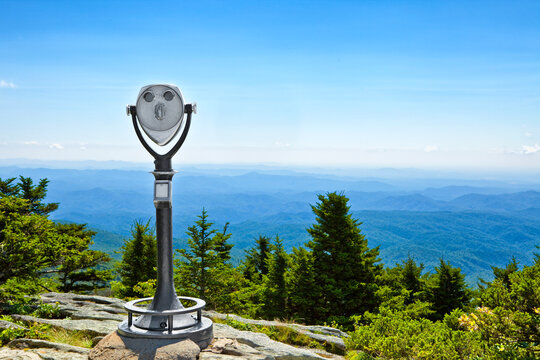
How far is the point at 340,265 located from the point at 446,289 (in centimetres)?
1023

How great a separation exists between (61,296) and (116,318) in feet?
14.5

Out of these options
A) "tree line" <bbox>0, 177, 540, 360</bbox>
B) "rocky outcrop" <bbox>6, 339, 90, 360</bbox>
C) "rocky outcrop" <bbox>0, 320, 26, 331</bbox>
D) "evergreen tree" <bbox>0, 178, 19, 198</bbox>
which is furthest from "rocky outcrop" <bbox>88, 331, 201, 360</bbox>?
"evergreen tree" <bbox>0, 178, 19, 198</bbox>

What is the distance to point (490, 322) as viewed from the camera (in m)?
7.20

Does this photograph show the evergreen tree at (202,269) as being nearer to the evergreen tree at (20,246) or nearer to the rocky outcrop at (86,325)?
the evergreen tree at (20,246)

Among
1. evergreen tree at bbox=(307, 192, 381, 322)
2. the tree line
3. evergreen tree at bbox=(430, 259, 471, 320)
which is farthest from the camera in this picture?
evergreen tree at bbox=(430, 259, 471, 320)

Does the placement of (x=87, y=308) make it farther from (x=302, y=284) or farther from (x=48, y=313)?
(x=302, y=284)

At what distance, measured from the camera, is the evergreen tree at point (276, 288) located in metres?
21.8

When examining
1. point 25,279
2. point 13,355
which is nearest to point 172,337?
point 13,355

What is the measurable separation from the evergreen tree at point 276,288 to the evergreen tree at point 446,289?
10.1m

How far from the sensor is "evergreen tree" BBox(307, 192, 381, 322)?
19.4 m

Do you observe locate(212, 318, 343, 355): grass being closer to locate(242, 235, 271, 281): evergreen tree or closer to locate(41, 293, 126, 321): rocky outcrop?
locate(41, 293, 126, 321): rocky outcrop

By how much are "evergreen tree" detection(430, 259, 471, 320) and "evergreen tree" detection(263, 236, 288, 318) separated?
10.1 m

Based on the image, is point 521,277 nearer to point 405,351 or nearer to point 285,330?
point 405,351

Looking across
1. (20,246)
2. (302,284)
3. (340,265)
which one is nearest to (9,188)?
(20,246)
